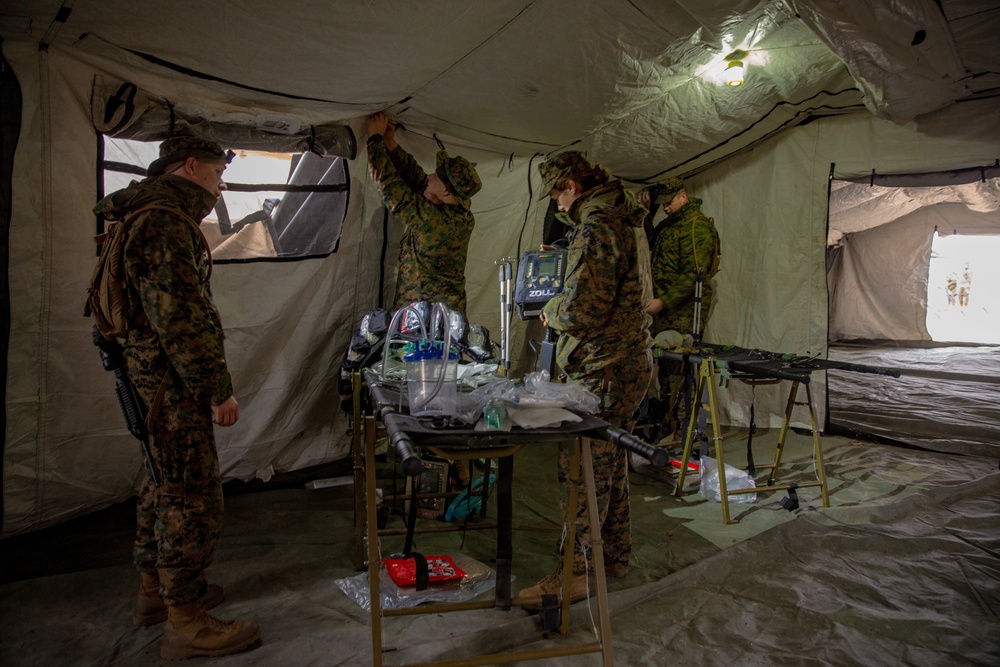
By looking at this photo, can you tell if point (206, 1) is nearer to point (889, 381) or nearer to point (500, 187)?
point (500, 187)

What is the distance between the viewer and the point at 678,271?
4711mm

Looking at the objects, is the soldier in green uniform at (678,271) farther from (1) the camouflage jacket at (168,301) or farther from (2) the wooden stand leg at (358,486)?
(1) the camouflage jacket at (168,301)

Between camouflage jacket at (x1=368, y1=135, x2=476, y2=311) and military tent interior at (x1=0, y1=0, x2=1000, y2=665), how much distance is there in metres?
0.31

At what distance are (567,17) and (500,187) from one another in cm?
195

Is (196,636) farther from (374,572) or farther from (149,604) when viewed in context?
(374,572)

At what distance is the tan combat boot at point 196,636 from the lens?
198 centimetres

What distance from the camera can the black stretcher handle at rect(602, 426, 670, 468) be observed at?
1326 millimetres

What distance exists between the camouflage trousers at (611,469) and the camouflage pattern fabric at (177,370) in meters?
1.38

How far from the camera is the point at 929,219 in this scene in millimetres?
9250

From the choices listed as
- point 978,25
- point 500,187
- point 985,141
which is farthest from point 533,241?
point 985,141

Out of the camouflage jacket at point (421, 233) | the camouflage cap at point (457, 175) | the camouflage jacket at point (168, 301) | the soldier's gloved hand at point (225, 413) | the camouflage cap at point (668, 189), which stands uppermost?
the camouflage cap at point (668, 189)

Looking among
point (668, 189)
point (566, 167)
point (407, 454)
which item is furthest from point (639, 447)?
point (668, 189)

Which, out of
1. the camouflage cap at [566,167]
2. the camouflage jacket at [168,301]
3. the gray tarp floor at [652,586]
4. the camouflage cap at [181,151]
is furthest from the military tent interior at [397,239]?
the camouflage jacket at [168,301]

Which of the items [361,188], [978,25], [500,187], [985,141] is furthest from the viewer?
[500,187]
